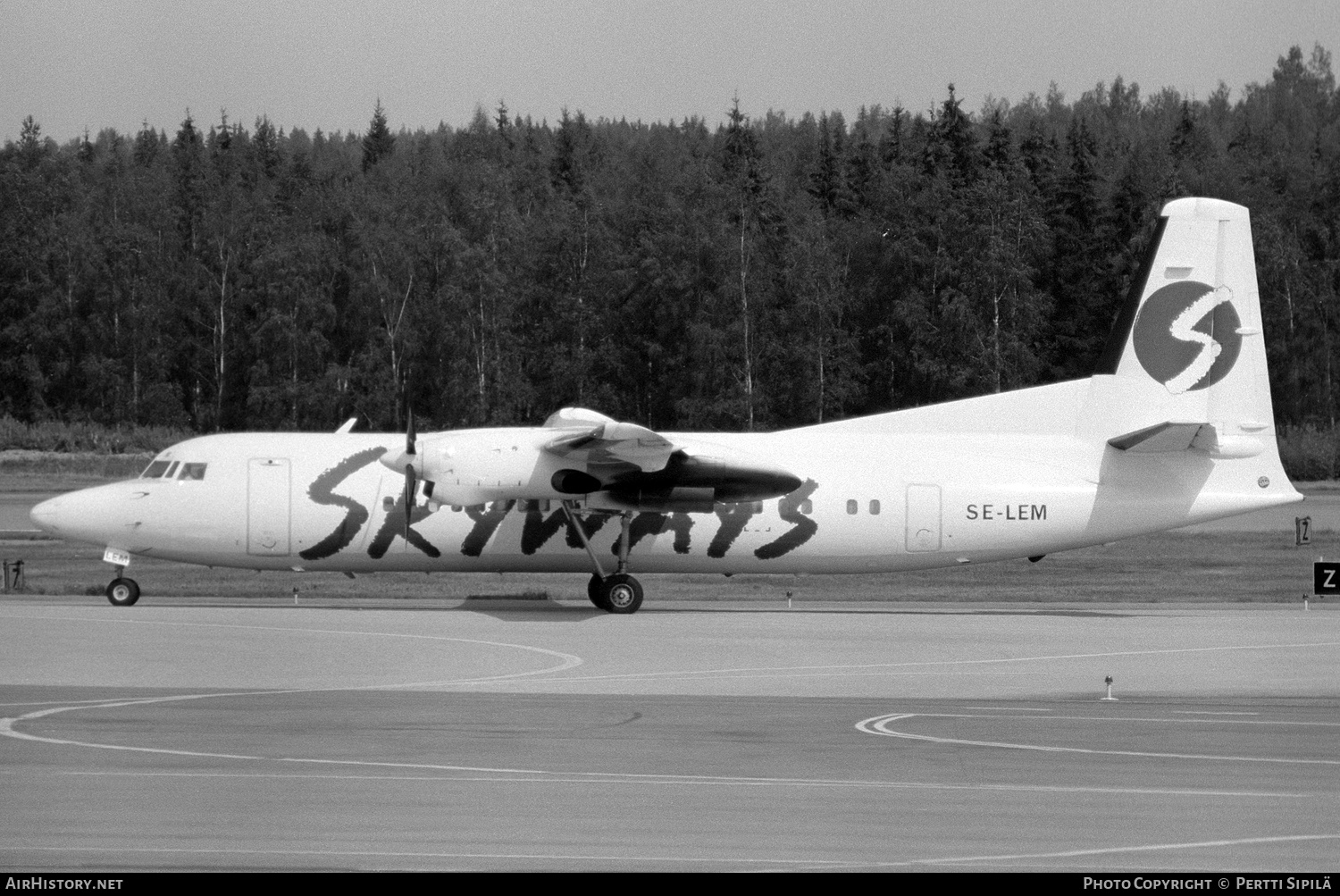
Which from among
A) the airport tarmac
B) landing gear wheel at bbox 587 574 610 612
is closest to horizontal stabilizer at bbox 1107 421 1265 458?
the airport tarmac

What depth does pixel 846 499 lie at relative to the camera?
24.4 m

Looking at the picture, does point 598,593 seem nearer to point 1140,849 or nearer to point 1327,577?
point 1327,577

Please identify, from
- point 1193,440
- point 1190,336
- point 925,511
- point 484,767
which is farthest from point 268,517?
point 1190,336

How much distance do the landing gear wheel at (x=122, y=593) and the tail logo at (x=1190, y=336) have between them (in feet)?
56.3

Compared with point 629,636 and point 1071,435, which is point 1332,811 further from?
point 1071,435

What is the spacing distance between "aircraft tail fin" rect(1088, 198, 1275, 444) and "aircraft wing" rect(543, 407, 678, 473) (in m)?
7.40

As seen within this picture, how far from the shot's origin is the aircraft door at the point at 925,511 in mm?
24375

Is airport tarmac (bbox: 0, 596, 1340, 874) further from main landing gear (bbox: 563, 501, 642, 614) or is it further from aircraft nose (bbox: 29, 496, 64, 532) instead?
aircraft nose (bbox: 29, 496, 64, 532)

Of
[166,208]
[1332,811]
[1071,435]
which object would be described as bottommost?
[1332,811]

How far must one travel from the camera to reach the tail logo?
2433cm

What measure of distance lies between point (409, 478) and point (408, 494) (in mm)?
402

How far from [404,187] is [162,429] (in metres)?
22.1

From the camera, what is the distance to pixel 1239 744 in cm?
1327

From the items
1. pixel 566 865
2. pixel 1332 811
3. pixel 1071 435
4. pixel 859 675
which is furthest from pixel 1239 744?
pixel 1071 435
